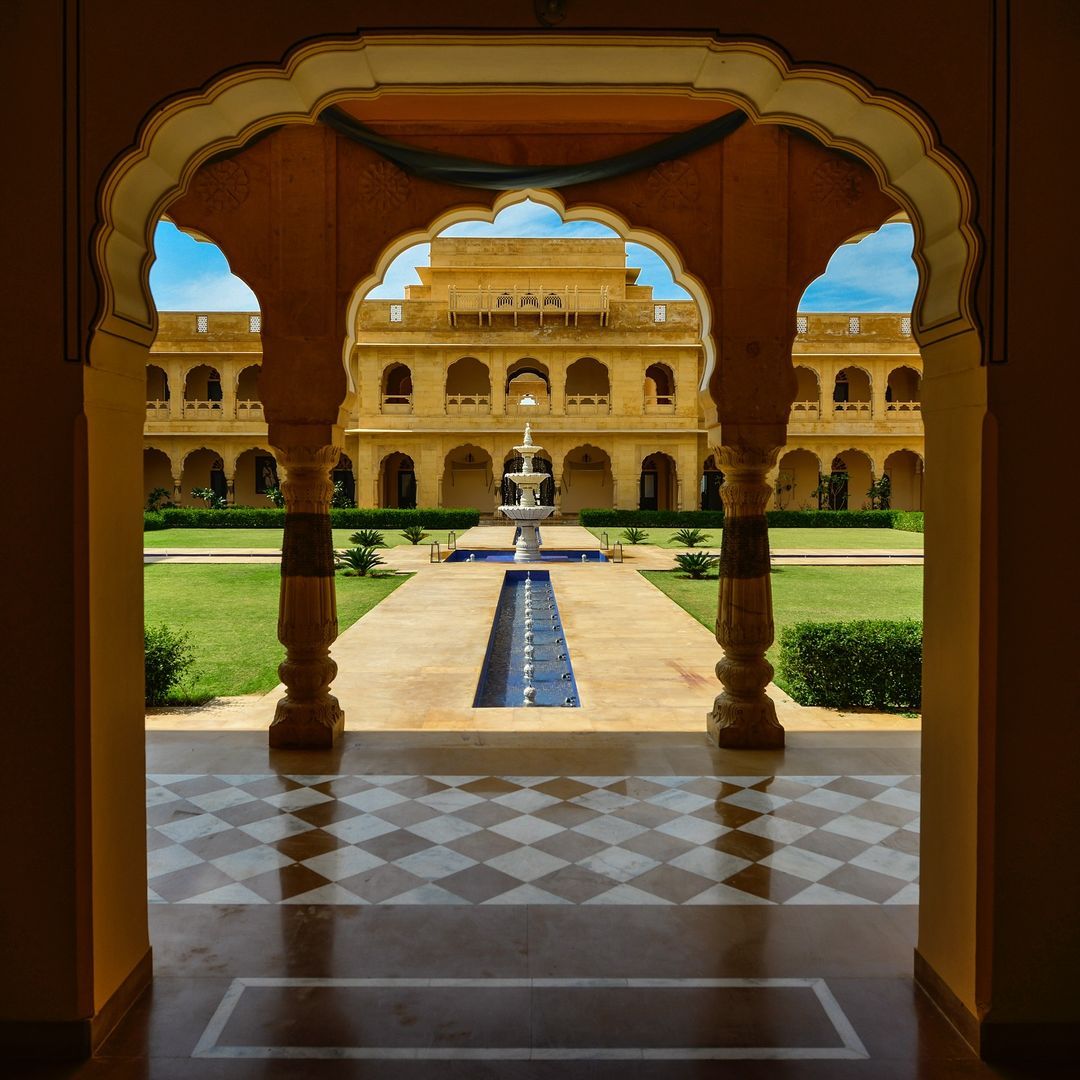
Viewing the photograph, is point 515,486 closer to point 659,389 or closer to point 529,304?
point 529,304

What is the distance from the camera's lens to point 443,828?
12.6ft

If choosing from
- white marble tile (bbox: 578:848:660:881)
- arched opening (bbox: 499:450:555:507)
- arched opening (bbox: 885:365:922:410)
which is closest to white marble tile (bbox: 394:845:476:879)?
white marble tile (bbox: 578:848:660:881)

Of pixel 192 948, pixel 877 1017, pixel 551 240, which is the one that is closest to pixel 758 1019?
pixel 877 1017

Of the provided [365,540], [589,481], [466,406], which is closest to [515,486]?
[589,481]

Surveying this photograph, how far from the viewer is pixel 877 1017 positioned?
2438mm

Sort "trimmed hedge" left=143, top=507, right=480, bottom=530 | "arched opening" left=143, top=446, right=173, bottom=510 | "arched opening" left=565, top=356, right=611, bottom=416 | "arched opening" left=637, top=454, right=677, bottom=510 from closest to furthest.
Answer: "trimmed hedge" left=143, top=507, right=480, bottom=530 → "arched opening" left=565, top=356, right=611, bottom=416 → "arched opening" left=143, top=446, right=173, bottom=510 → "arched opening" left=637, top=454, right=677, bottom=510

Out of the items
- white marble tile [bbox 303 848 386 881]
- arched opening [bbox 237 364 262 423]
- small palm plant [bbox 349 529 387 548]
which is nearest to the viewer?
white marble tile [bbox 303 848 386 881]

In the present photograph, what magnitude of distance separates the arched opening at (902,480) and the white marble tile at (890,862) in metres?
32.2

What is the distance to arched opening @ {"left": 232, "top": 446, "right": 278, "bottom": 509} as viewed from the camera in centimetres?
3234

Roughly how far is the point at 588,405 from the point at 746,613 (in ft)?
82.0

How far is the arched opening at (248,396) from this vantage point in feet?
101

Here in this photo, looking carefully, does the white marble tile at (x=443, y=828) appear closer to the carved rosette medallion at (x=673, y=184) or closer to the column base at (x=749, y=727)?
the column base at (x=749, y=727)

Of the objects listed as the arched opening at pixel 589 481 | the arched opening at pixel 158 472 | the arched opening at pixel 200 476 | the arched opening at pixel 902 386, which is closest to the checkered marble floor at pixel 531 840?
the arched opening at pixel 589 481

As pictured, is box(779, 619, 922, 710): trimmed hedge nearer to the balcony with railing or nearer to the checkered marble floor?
the checkered marble floor
